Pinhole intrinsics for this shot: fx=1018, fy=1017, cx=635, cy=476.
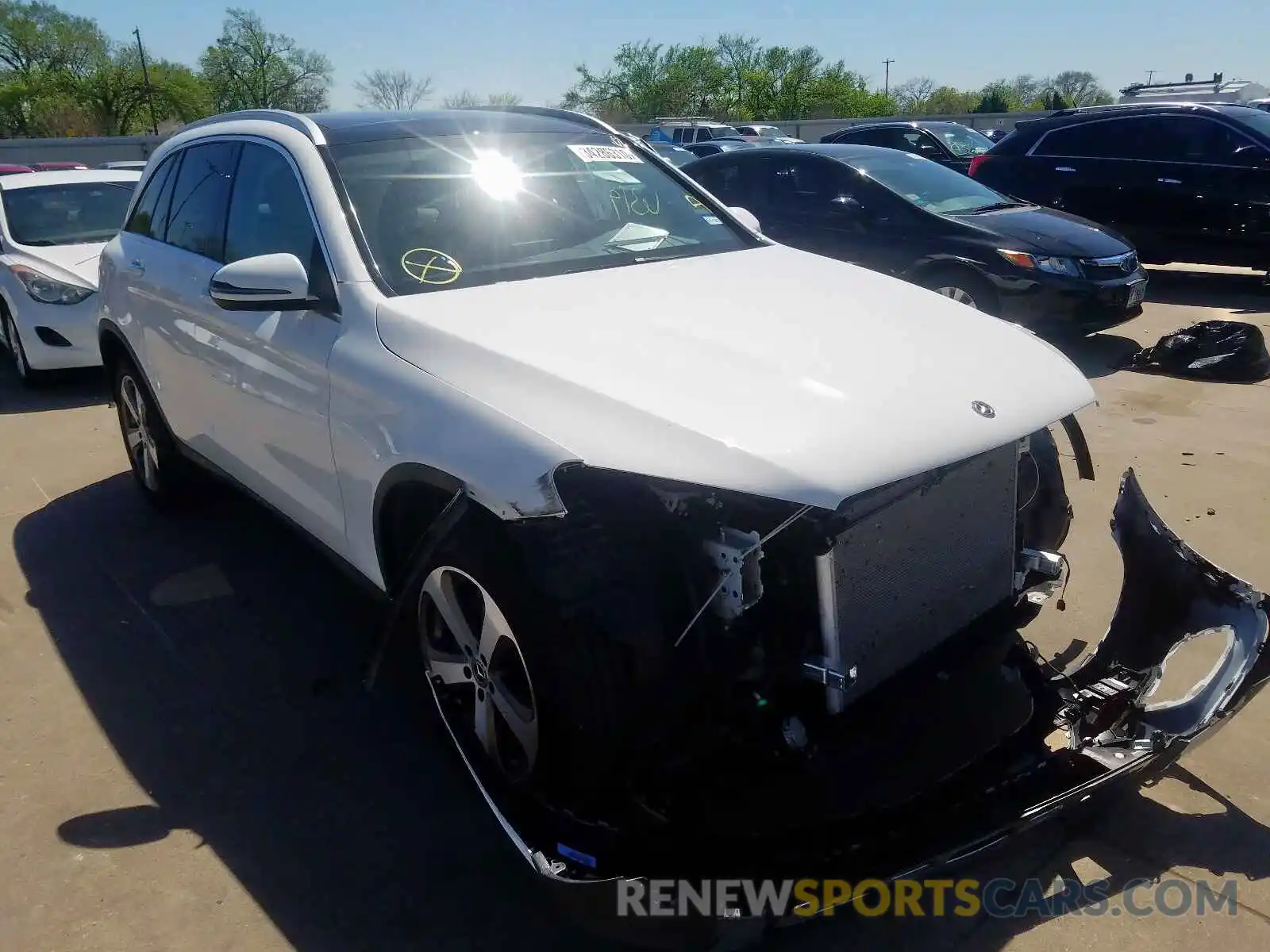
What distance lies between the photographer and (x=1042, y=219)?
321 inches

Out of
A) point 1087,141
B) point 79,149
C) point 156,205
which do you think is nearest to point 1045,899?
point 156,205

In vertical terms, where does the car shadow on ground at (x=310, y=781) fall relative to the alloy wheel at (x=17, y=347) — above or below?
below

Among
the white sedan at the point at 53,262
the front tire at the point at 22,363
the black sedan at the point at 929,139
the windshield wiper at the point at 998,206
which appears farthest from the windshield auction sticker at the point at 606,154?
the black sedan at the point at 929,139

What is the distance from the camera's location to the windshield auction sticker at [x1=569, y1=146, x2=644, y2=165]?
3852 millimetres

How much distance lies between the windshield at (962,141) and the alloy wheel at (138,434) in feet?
49.9

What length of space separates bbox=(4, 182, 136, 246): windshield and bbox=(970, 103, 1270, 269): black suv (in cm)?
865

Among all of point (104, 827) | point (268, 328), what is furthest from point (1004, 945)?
point (268, 328)

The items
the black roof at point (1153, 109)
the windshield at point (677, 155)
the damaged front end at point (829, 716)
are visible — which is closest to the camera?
the damaged front end at point (829, 716)

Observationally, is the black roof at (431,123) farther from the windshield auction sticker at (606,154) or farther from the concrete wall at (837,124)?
the concrete wall at (837,124)

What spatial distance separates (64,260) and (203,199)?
4.68 meters

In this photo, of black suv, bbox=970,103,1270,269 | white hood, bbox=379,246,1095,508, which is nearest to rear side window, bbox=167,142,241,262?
white hood, bbox=379,246,1095,508

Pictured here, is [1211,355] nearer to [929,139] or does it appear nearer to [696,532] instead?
[696,532]

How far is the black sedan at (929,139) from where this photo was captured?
17.0 m

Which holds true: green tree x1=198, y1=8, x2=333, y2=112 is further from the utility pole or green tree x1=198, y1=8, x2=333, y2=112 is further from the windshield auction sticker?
the windshield auction sticker
